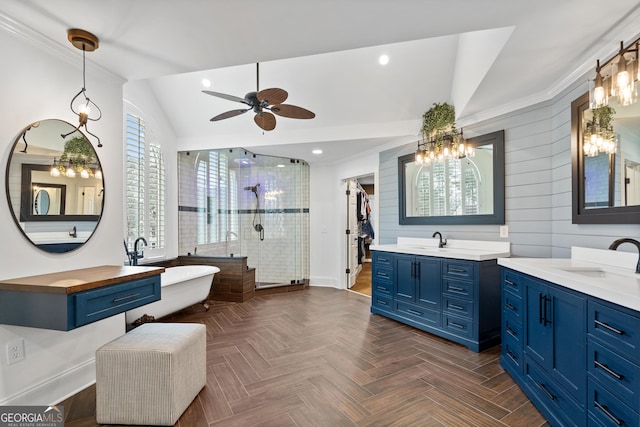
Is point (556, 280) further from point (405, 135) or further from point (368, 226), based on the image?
point (368, 226)

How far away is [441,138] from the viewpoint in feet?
12.1

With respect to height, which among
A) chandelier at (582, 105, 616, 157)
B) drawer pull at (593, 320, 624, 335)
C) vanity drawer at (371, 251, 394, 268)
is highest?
chandelier at (582, 105, 616, 157)

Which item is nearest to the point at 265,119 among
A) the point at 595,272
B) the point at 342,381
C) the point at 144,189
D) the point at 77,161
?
the point at 77,161

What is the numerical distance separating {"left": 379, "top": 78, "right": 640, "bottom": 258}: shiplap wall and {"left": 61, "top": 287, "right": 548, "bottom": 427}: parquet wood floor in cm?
122

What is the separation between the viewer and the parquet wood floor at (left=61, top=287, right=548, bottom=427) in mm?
1959

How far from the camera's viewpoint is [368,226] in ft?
29.3

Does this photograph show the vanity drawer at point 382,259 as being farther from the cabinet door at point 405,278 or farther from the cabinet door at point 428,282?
the cabinet door at point 428,282

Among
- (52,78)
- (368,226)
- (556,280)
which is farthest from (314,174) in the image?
(556,280)

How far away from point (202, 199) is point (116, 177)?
2524 mm

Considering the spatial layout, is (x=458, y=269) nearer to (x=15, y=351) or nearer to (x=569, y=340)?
(x=569, y=340)

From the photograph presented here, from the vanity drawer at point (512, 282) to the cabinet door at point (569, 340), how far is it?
1.24 feet

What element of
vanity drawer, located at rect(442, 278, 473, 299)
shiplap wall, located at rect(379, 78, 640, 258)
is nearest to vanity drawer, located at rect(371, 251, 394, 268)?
vanity drawer, located at rect(442, 278, 473, 299)

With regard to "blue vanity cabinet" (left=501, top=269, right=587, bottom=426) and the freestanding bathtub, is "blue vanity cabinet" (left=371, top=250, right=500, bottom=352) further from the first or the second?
the freestanding bathtub

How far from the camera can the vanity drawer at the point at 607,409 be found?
1318 millimetres
